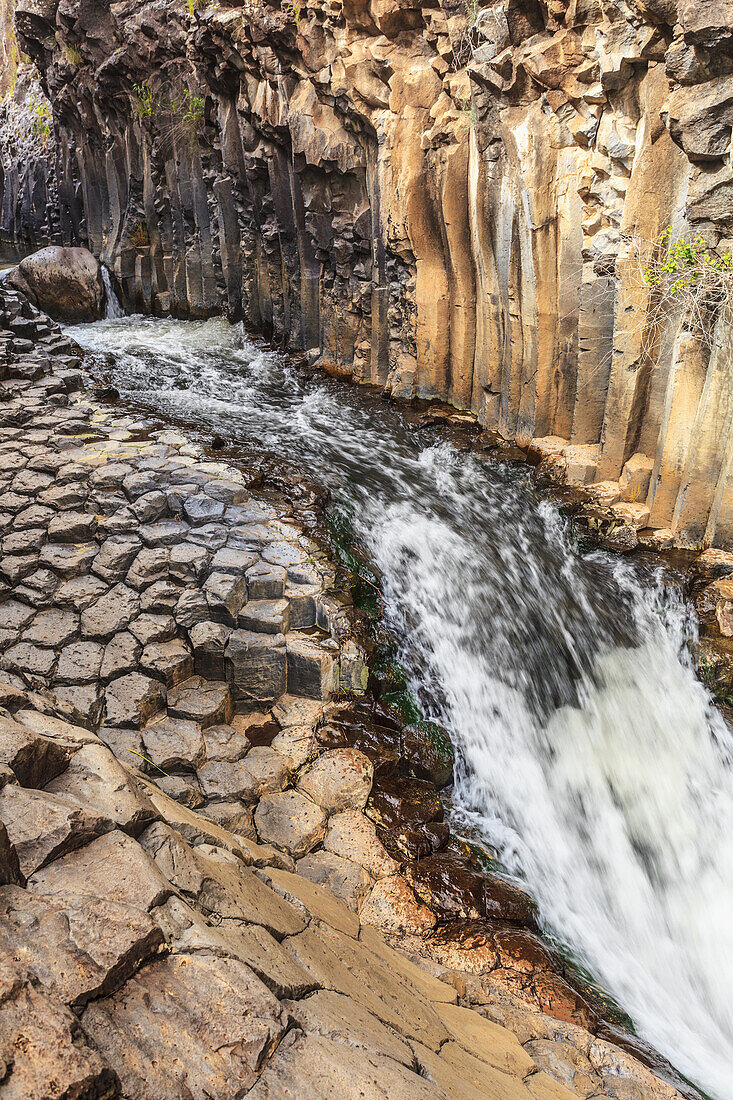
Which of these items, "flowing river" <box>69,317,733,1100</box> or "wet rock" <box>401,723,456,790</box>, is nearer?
"flowing river" <box>69,317,733,1100</box>

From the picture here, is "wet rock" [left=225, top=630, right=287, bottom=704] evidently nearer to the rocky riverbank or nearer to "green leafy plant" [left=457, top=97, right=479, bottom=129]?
the rocky riverbank

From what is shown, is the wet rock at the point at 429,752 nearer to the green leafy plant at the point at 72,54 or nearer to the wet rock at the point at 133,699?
the wet rock at the point at 133,699

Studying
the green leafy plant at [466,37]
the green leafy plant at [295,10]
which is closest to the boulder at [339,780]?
the green leafy plant at [466,37]

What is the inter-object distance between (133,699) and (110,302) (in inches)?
515

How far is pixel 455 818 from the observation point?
4.34 meters

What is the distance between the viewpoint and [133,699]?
424 centimetres

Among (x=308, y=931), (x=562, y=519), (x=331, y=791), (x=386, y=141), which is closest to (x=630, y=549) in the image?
(x=562, y=519)

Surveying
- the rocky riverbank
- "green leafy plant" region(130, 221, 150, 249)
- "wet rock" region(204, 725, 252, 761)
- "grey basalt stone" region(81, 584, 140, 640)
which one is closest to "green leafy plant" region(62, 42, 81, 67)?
"green leafy plant" region(130, 221, 150, 249)

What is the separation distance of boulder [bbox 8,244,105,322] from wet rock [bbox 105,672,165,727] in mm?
11725

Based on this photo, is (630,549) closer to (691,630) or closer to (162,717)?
(691,630)

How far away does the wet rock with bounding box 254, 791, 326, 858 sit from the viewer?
12.4 feet

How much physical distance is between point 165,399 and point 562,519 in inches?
205

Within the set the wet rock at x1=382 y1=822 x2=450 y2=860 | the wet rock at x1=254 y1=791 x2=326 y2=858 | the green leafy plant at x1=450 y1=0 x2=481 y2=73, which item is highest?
the green leafy plant at x1=450 y1=0 x2=481 y2=73

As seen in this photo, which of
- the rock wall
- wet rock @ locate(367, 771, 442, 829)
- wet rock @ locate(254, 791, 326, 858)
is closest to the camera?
wet rock @ locate(254, 791, 326, 858)
